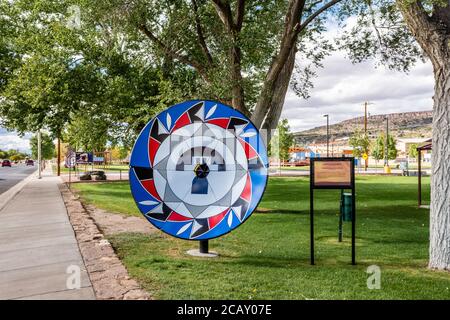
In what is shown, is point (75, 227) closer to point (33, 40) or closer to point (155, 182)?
point (155, 182)

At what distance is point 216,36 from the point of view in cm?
1454

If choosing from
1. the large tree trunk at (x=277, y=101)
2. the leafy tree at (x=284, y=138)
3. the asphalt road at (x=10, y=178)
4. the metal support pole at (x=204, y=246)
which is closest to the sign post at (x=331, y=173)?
the metal support pole at (x=204, y=246)

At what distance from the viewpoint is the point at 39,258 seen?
22.8 feet

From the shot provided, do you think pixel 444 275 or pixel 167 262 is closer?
pixel 444 275

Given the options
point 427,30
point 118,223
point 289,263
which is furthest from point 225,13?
point 289,263

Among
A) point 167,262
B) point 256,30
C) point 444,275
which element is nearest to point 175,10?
point 256,30

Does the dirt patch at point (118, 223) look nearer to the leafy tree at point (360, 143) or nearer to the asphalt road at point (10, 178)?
the asphalt road at point (10, 178)

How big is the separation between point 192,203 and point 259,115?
259 inches

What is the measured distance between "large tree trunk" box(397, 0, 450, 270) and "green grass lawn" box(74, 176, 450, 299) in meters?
0.44

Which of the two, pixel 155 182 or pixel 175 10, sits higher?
pixel 175 10

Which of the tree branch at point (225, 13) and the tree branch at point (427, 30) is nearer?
the tree branch at point (427, 30)

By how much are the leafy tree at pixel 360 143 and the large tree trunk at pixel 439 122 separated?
56450mm

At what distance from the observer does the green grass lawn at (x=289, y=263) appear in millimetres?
5238
